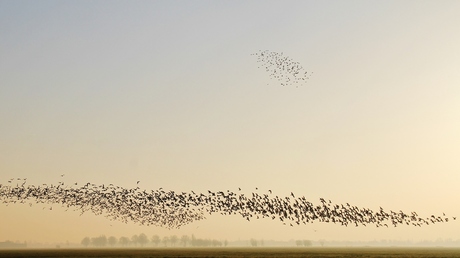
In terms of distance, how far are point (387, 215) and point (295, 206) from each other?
1002cm

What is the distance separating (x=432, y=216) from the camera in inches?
2056

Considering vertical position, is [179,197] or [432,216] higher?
[179,197]

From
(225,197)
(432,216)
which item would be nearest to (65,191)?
(225,197)

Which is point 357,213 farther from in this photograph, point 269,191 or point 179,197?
point 179,197

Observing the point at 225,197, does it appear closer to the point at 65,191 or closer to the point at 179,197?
the point at 179,197

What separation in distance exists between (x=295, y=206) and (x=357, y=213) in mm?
6910

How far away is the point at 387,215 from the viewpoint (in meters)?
55.7

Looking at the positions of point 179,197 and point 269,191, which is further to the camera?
point 179,197

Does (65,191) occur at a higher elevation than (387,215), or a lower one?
higher

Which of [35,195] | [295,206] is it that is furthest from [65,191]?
[295,206]

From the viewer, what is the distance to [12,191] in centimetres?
5312

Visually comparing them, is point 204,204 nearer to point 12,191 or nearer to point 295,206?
point 295,206

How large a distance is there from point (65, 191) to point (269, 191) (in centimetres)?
2256

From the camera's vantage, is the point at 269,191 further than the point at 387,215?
No
